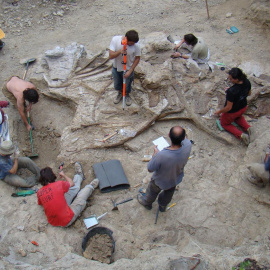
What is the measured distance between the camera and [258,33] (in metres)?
8.22

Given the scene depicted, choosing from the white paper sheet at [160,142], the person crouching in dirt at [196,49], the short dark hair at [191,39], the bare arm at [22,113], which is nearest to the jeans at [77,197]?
the white paper sheet at [160,142]

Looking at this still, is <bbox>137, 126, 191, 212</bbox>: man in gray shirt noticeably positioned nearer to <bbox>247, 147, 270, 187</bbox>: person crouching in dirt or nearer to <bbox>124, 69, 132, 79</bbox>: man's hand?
<bbox>247, 147, 270, 187</bbox>: person crouching in dirt

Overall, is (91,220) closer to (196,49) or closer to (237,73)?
(237,73)

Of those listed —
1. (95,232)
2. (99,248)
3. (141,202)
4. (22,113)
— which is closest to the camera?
(99,248)

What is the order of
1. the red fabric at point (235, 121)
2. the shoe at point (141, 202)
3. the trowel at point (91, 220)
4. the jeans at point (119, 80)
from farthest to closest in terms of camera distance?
the jeans at point (119, 80)
the red fabric at point (235, 121)
the shoe at point (141, 202)
the trowel at point (91, 220)

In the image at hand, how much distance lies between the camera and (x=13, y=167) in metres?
4.73

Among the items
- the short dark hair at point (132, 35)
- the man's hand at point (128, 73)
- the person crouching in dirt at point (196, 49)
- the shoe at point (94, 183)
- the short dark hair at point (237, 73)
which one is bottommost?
the shoe at point (94, 183)

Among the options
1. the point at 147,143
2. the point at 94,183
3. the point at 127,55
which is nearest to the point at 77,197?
the point at 94,183

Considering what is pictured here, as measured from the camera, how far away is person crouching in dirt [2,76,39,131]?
5422 millimetres

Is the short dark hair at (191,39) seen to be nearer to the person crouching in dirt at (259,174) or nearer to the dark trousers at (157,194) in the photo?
the person crouching in dirt at (259,174)

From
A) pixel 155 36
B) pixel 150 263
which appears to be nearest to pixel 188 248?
pixel 150 263

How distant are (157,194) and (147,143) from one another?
152cm

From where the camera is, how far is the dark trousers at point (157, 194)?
13.0 feet

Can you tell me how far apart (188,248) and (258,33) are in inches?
281
